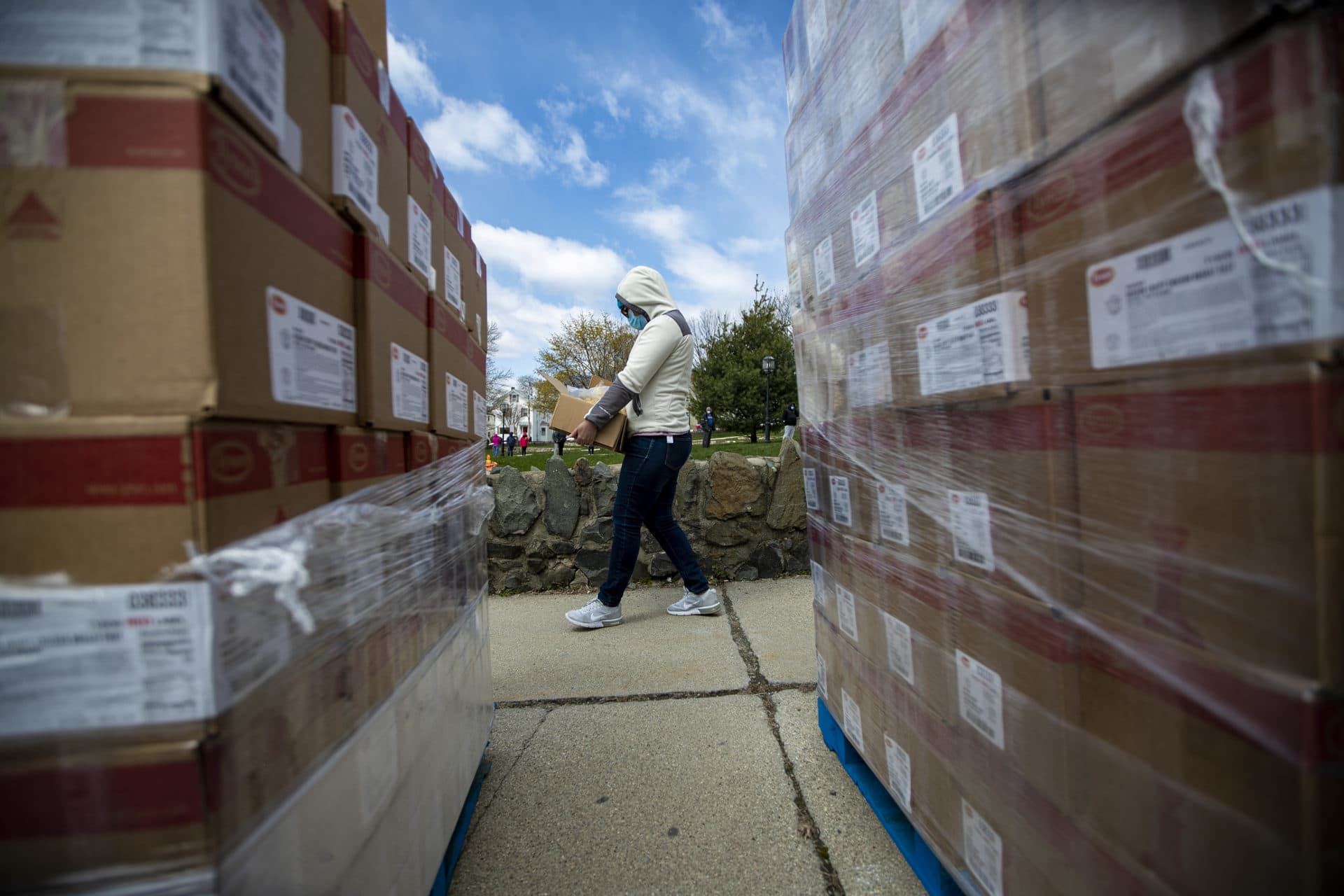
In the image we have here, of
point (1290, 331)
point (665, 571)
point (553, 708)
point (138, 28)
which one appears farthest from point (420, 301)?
point (665, 571)

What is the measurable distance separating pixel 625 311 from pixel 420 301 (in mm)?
1792

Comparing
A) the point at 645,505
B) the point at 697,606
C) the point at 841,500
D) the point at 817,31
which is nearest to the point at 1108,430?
the point at 841,500

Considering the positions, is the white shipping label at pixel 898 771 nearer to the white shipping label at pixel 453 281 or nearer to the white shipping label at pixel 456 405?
the white shipping label at pixel 456 405

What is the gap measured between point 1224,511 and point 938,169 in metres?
0.70

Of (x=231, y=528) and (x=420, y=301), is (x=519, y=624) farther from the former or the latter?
(x=231, y=528)

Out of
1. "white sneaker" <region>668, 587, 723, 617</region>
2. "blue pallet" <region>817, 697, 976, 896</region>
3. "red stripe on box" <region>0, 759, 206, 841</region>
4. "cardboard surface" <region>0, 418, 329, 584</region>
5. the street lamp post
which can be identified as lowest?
"blue pallet" <region>817, 697, 976, 896</region>

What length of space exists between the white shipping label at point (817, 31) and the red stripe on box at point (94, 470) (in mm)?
1599

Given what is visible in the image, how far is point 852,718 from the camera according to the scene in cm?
157

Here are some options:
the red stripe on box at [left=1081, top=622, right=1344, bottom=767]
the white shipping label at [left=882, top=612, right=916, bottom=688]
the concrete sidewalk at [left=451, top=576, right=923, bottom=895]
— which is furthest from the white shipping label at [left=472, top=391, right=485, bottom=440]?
the red stripe on box at [left=1081, top=622, right=1344, bottom=767]

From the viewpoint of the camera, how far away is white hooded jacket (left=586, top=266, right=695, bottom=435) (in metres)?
2.68

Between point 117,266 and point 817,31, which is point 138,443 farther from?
point 817,31

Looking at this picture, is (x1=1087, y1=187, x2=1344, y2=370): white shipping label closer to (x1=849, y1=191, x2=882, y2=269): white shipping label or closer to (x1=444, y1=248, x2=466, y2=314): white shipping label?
(x1=849, y1=191, x2=882, y2=269): white shipping label

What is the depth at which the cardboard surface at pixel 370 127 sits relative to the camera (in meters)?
0.94

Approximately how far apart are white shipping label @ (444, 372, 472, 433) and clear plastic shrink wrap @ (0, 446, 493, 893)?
608 millimetres
